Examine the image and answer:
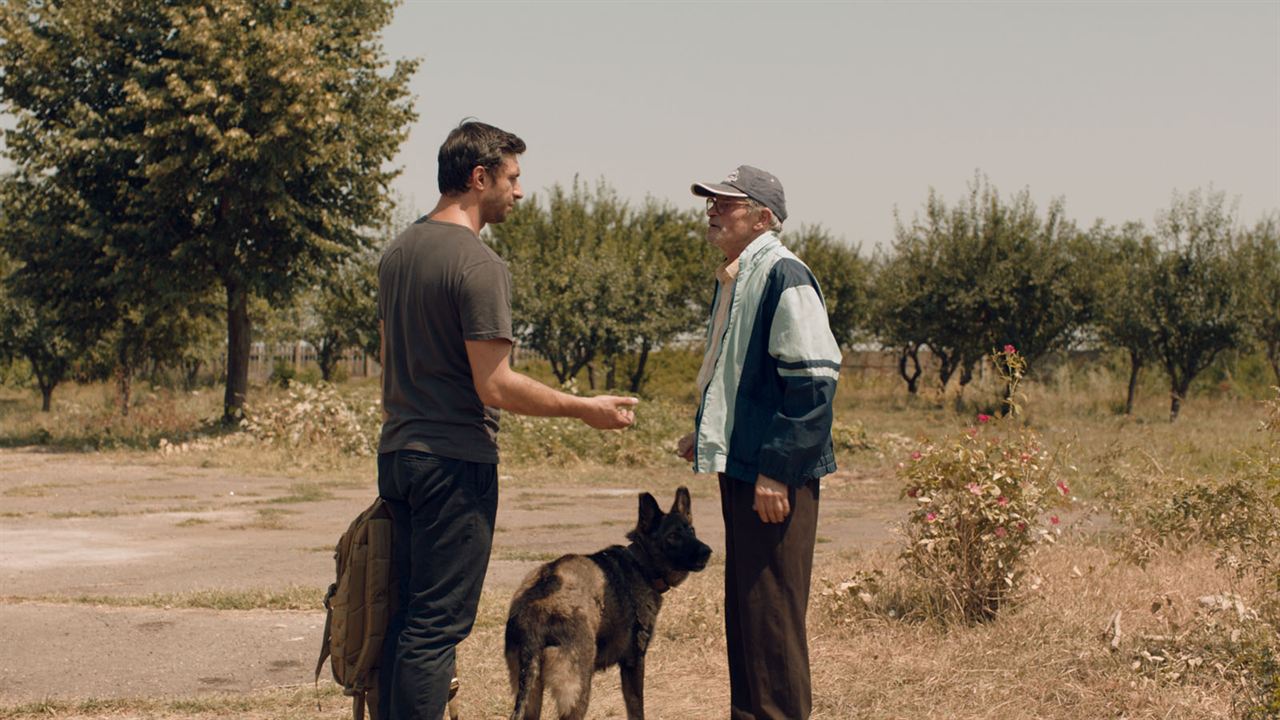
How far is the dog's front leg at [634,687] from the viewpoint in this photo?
479cm

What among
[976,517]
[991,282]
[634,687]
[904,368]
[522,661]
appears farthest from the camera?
[904,368]

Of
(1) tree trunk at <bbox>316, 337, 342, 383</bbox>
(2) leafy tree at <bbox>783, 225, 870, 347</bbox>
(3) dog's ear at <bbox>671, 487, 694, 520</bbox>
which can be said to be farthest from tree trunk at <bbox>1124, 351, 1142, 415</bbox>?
(3) dog's ear at <bbox>671, 487, 694, 520</bbox>

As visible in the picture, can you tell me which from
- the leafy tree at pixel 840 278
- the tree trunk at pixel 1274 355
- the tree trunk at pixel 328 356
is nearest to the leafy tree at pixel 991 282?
the tree trunk at pixel 1274 355

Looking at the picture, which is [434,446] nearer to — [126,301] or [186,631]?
[186,631]

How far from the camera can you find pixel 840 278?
4828cm

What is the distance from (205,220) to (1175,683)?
67.5 ft

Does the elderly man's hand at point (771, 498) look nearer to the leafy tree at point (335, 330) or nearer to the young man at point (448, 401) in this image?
the young man at point (448, 401)

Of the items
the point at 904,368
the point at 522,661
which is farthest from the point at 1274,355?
the point at 522,661

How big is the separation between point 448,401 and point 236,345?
20992 mm

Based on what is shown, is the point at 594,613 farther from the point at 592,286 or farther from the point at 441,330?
the point at 592,286

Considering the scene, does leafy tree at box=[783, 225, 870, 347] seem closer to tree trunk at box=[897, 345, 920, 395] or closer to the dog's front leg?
tree trunk at box=[897, 345, 920, 395]

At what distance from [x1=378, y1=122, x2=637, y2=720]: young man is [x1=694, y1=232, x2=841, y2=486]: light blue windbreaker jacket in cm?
43

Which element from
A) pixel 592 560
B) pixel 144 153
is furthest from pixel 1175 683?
pixel 144 153

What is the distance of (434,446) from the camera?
392cm
